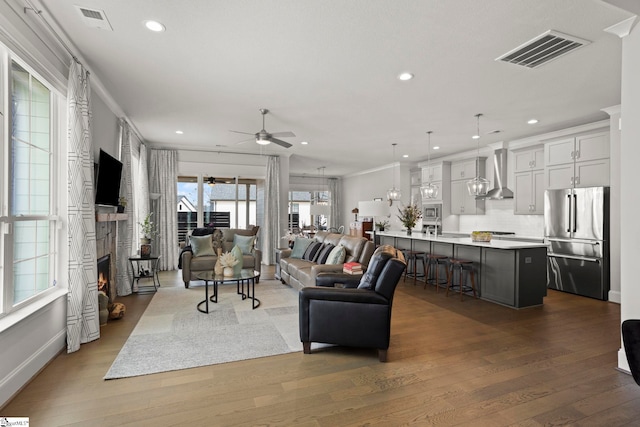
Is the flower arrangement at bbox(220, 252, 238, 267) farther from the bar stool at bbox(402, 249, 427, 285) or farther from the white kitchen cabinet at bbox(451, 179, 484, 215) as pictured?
the white kitchen cabinet at bbox(451, 179, 484, 215)

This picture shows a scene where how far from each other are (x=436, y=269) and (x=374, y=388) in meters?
3.88

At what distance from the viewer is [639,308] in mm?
2602

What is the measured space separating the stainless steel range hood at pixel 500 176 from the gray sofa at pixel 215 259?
Result: 5.01 metres

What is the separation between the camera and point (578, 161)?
5613 millimetres

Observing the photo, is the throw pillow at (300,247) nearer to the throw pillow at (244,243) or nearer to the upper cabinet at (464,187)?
the throw pillow at (244,243)

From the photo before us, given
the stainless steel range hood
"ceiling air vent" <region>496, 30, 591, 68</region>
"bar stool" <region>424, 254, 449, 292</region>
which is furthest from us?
the stainless steel range hood

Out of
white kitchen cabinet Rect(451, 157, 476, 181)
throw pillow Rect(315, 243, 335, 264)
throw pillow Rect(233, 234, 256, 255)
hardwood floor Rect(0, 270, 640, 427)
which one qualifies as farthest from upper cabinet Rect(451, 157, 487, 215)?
throw pillow Rect(233, 234, 256, 255)

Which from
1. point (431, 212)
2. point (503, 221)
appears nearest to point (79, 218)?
point (503, 221)

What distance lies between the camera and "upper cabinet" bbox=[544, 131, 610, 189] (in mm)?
5301

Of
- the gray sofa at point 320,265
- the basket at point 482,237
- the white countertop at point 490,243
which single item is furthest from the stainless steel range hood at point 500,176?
the gray sofa at point 320,265

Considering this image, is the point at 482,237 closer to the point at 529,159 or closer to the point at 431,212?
the point at 529,159

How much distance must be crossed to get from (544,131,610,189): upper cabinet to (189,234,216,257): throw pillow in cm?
630

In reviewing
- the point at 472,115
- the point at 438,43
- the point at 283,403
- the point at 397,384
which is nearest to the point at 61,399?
the point at 283,403

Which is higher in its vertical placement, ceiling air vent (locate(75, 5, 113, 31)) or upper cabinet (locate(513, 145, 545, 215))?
ceiling air vent (locate(75, 5, 113, 31))
